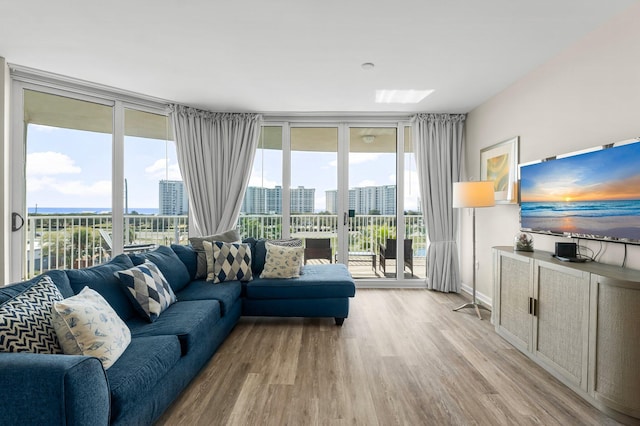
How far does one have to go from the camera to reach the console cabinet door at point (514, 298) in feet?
8.34

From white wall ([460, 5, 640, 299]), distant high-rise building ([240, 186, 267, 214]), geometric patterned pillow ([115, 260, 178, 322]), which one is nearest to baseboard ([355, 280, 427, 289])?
white wall ([460, 5, 640, 299])

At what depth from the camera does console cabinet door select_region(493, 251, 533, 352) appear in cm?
254

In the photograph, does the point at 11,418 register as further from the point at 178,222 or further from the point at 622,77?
the point at 622,77

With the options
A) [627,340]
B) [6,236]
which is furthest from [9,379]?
[627,340]

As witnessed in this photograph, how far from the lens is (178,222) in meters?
4.43

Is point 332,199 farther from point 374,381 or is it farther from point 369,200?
point 374,381

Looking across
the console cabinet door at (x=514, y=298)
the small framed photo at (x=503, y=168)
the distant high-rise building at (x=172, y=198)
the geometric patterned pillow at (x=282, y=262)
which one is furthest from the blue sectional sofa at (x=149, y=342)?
the small framed photo at (x=503, y=168)

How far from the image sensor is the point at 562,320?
2152mm

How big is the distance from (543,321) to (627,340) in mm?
617

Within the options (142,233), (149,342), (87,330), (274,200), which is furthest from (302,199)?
(87,330)

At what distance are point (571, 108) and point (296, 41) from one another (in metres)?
2.42

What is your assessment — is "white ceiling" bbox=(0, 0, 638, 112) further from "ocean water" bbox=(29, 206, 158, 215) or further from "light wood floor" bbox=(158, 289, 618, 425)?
"light wood floor" bbox=(158, 289, 618, 425)

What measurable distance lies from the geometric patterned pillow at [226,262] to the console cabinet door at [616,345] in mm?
2874

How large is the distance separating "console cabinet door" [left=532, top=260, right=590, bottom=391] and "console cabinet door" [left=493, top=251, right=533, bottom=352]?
10 centimetres
